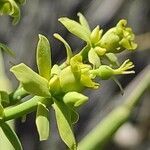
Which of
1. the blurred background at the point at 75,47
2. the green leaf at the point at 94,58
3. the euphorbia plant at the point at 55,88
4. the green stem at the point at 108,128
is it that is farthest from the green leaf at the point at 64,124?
the blurred background at the point at 75,47

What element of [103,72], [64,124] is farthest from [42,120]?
[103,72]

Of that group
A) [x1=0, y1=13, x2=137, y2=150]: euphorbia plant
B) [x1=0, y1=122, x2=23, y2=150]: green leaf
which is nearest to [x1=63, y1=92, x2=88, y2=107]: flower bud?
[x1=0, y1=13, x2=137, y2=150]: euphorbia plant

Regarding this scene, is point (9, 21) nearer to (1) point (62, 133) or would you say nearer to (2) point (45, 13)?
(2) point (45, 13)

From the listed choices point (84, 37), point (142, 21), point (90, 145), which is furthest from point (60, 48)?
point (84, 37)

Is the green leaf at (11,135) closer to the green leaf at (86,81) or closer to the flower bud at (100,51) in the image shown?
the green leaf at (86,81)

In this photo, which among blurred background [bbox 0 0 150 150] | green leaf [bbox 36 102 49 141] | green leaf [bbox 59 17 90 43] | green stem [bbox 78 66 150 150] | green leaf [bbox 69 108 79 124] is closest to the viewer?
green leaf [bbox 36 102 49 141]

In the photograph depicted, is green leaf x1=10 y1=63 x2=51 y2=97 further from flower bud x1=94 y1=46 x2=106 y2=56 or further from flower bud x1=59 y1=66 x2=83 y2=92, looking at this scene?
flower bud x1=94 y1=46 x2=106 y2=56
